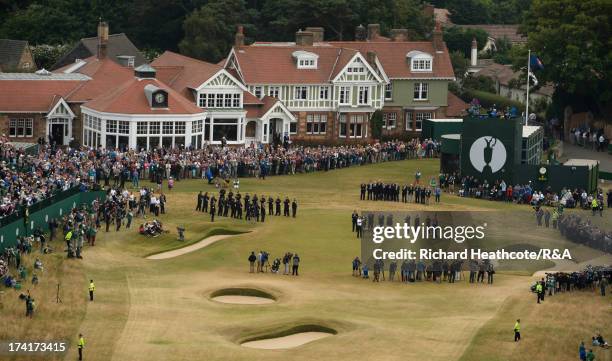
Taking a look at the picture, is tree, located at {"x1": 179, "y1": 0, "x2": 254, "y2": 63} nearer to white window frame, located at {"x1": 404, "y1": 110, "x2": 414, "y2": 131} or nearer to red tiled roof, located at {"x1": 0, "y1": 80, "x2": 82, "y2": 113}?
white window frame, located at {"x1": 404, "y1": 110, "x2": 414, "y2": 131}

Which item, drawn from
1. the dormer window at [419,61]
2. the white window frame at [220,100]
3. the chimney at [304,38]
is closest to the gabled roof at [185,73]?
the white window frame at [220,100]

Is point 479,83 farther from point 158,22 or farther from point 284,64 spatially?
point 284,64

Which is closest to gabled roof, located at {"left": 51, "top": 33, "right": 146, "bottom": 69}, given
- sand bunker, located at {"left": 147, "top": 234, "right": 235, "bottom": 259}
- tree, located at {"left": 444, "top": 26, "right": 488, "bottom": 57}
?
tree, located at {"left": 444, "top": 26, "right": 488, "bottom": 57}

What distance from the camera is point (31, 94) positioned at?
131m

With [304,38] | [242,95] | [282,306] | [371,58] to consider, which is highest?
[304,38]

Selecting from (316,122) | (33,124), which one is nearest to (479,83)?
(316,122)

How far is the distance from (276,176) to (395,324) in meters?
42.6

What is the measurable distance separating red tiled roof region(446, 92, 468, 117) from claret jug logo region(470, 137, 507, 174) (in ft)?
106

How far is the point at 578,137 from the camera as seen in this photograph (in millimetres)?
145000

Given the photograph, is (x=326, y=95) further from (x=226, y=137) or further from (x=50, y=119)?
(x=50, y=119)

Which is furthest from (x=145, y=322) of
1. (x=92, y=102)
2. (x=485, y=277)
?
(x=92, y=102)

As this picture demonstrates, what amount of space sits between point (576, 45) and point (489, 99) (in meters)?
28.3

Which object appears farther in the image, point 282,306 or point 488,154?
point 488,154

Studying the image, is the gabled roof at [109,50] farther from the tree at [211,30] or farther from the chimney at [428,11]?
the chimney at [428,11]
